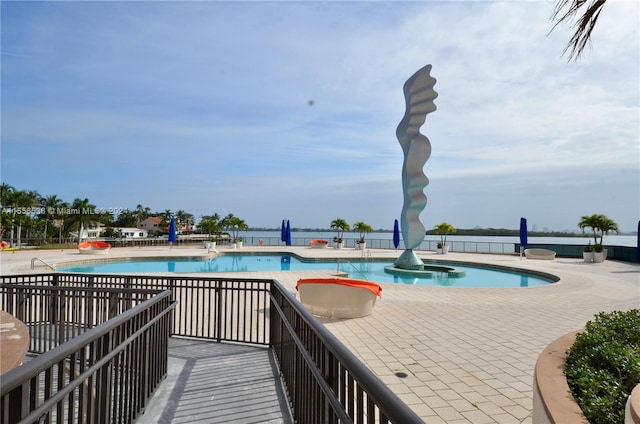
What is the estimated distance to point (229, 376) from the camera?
4480 mm

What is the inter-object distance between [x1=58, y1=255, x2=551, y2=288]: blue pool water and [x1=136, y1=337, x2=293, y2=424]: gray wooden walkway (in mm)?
9069

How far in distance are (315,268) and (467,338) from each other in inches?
545

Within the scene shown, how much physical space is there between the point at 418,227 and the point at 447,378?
50.4ft

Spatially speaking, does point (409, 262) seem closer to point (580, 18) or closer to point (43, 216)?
point (580, 18)

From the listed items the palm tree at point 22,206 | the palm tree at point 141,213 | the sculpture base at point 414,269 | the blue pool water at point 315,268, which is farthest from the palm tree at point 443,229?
the palm tree at point 141,213

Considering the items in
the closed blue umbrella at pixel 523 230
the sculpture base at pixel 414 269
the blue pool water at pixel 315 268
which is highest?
the closed blue umbrella at pixel 523 230

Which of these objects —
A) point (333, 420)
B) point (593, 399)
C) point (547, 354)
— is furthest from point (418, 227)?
point (333, 420)

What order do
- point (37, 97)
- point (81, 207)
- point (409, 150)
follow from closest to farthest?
point (37, 97)
point (409, 150)
point (81, 207)

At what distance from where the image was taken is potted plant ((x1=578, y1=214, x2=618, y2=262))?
73.4 feet

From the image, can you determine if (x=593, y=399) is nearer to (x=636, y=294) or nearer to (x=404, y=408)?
(x=404, y=408)

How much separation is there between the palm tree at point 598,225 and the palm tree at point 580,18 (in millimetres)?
25367

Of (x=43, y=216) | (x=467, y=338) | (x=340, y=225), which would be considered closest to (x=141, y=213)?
(x=43, y=216)

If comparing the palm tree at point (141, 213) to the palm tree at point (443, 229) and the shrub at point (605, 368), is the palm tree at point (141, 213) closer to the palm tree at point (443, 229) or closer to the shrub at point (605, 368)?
the palm tree at point (443, 229)

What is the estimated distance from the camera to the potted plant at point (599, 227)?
22.4 m
